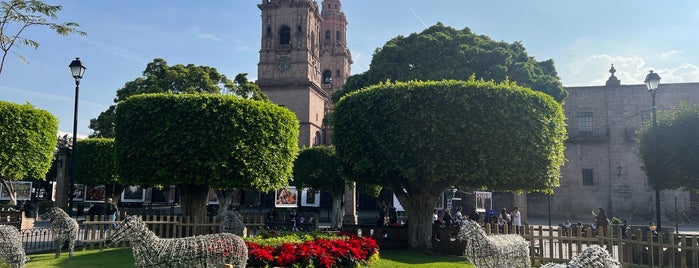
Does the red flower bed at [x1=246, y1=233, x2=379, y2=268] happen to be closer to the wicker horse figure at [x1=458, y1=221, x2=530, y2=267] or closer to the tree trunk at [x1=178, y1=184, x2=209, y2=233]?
the wicker horse figure at [x1=458, y1=221, x2=530, y2=267]

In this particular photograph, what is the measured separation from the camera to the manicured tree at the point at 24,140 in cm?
2041

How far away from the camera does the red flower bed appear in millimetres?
11016

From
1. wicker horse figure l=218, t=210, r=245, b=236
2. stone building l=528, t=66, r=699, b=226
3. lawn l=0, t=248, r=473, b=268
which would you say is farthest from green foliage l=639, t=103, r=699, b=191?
stone building l=528, t=66, r=699, b=226

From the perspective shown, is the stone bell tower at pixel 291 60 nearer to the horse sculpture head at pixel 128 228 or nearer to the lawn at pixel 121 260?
the lawn at pixel 121 260

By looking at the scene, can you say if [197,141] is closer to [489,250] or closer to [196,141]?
[196,141]

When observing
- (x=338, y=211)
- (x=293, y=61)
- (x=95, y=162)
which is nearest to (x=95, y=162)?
(x=95, y=162)

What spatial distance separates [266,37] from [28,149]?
120 feet

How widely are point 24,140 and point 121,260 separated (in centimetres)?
1010

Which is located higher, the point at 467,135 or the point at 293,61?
the point at 293,61

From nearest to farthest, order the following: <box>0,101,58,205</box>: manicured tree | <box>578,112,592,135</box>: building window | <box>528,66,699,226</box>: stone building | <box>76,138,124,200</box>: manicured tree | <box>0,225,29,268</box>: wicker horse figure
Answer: <box>0,225,29,268</box>: wicker horse figure → <box>0,101,58,205</box>: manicured tree → <box>76,138,124,200</box>: manicured tree → <box>528,66,699,226</box>: stone building → <box>578,112,592,135</box>: building window

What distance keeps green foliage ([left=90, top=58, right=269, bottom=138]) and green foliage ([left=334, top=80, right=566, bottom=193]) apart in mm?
24889

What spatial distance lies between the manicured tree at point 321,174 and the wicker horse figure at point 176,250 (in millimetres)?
23032

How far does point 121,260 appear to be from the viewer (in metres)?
14.7

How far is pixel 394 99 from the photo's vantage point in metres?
17.7
